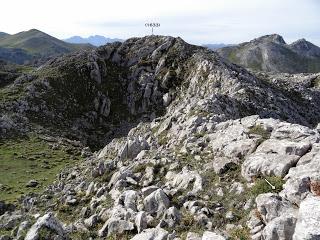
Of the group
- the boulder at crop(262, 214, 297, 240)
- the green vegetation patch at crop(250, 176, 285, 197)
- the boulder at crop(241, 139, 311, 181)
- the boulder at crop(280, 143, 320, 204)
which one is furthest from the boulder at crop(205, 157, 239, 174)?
the boulder at crop(262, 214, 297, 240)

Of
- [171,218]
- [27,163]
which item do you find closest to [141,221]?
[171,218]

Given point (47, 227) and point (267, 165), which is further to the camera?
point (267, 165)

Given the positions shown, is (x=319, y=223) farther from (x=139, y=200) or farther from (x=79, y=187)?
(x=79, y=187)

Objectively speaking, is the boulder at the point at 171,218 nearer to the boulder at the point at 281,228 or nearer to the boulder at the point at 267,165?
the boulder at the point at 267,165

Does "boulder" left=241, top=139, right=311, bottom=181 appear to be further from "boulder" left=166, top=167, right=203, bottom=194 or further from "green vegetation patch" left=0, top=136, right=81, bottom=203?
"green vegetation patch" left=0, top=136, right=81, bottom=203

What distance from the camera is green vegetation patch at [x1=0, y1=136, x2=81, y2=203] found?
50.2m

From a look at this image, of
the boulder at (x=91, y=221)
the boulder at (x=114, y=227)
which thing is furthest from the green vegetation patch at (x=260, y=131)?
the boulder at (x=91, y=221)

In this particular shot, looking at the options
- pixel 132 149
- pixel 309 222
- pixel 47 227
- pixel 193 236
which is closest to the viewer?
pixel 309 222

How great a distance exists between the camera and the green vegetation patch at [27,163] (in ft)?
165

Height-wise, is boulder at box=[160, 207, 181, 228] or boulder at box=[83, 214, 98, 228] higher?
boulder at box=[160, 207, 181, 228]

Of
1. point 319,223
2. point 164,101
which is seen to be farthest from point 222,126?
point 164,101

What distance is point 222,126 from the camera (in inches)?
1417

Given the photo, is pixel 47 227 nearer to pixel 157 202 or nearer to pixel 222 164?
pixel 157 202

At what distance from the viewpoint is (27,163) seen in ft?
198
